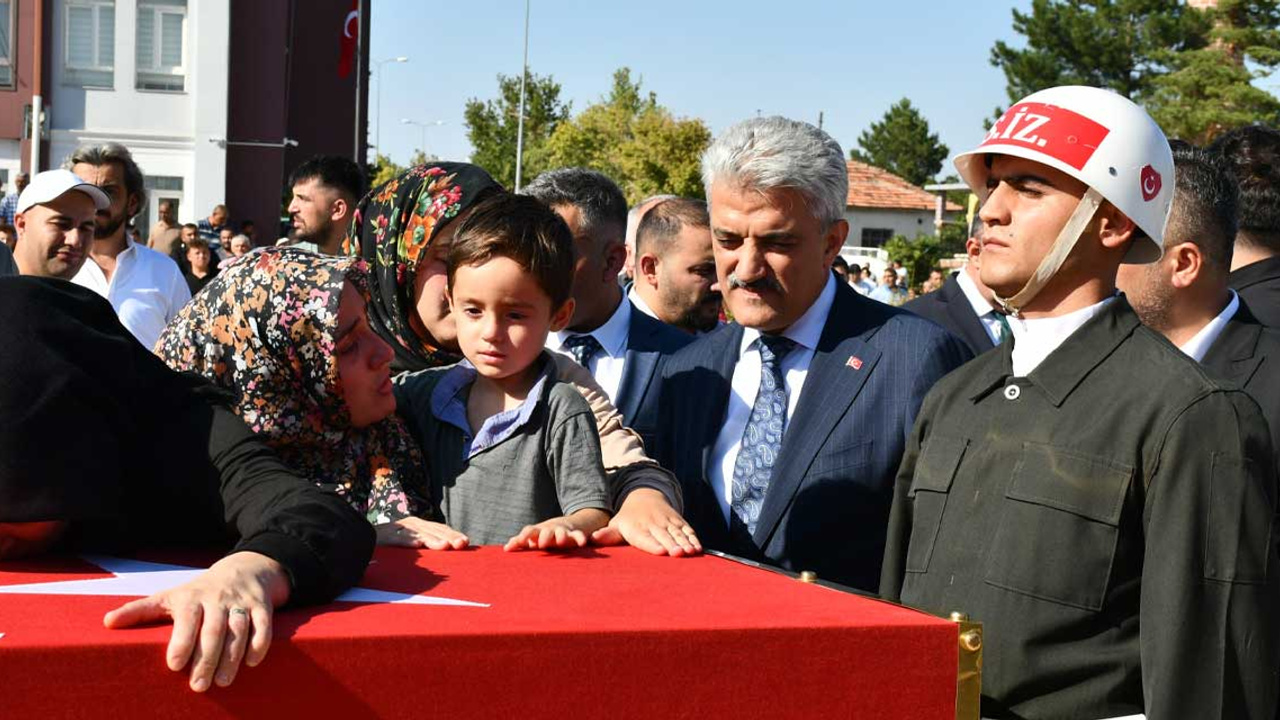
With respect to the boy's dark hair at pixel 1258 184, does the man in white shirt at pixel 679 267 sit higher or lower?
lower

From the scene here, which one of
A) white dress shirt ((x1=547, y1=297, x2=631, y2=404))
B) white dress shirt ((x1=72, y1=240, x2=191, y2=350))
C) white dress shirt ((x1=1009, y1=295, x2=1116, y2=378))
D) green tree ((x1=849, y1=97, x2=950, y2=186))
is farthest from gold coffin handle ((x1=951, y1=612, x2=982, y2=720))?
green tree ((x1=849, y1=97, x2=950, y2=186))

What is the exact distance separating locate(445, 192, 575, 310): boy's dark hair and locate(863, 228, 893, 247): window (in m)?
77.0

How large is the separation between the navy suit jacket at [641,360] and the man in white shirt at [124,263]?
8.88 feet

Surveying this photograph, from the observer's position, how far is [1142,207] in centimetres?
297

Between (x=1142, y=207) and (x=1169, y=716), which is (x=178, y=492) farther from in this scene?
(x=1142, y=207)

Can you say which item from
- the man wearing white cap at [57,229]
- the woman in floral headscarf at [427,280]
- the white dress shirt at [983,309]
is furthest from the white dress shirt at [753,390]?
the man wearing white cap at [57,229]

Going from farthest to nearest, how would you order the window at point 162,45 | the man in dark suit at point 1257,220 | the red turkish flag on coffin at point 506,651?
the window at point 162,45 → the man in dark suit at point 1257,220 → the red turkish flag on coffin at point 506,651

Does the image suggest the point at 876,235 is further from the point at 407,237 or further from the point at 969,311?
the point at 407,237

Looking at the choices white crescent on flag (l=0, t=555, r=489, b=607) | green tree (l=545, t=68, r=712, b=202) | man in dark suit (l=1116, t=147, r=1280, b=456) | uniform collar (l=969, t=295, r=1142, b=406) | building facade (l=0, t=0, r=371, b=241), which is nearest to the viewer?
white crescent on flag (l=0, t=555, r=489, b=607)

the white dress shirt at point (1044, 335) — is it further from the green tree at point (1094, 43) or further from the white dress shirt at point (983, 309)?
the green tree at point (1094, 43)

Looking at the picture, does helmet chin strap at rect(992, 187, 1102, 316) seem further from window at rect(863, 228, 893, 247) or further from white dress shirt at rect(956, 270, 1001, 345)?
window at rect(863, 228, 893, 247)

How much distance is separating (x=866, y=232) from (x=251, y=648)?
7922cm

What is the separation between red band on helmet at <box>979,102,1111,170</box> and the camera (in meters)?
2.96

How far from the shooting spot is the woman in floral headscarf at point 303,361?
276 centimetres
